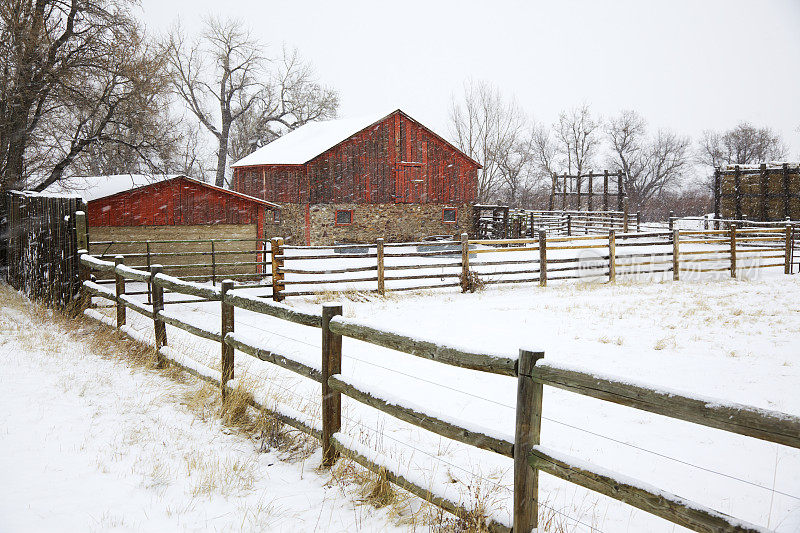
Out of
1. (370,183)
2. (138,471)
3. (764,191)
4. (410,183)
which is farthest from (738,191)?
(138,471)

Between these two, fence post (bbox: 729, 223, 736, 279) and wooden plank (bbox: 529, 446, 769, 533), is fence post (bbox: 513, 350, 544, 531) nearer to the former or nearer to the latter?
wooden plank (bbox: 529, 446, 769, 533)

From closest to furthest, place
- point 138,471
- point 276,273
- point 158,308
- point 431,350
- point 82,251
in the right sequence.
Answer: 1. point 431,350
2. point 138,471
3. point 158,308
4. point 82,251
5. point 276,273

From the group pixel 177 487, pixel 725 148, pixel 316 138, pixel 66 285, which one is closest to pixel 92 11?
pixel 66 285

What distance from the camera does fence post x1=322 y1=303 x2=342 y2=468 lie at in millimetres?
4262

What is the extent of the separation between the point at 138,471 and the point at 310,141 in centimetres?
3131

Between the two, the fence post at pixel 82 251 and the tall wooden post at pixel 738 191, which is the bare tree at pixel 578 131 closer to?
the tall wooden post at pixel 738 191

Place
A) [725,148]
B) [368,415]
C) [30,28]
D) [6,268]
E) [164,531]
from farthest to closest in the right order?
[725,148] < [30,28] < [6,268] < [368,415] < [164,531]

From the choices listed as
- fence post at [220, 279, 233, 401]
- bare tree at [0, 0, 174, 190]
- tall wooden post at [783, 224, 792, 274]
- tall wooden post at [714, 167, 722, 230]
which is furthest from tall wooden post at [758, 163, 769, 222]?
fence post at [220, 279, 233, 401]

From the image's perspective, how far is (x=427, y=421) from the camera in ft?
11.6

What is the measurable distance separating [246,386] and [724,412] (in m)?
4.11

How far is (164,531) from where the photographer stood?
10.9 feet

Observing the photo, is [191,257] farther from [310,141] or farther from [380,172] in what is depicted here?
[310,141]

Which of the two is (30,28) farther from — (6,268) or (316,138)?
(316,138)

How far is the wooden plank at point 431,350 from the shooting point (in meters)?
3.14
